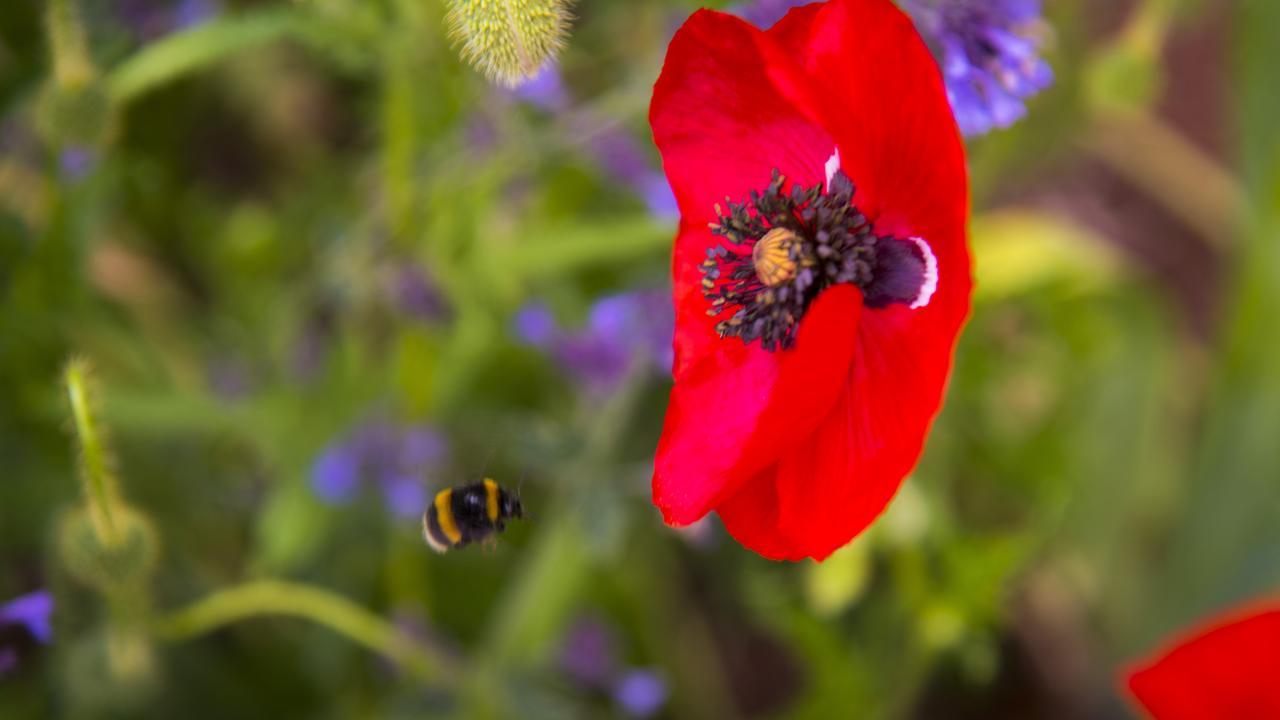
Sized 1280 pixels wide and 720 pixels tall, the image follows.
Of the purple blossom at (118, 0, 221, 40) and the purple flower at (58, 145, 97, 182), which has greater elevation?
the purple blossom at (118, 0, 221, 40)

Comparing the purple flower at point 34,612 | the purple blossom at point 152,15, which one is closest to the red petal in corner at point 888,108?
the purple flower at point 34,612

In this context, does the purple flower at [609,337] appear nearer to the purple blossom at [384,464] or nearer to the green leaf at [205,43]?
the purple blossom at [384,464]

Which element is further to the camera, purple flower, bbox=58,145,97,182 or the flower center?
purple flower, bbox=58,145,97,182

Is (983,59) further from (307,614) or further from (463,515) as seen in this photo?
(307,614)

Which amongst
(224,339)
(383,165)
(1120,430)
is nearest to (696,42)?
(383,165)

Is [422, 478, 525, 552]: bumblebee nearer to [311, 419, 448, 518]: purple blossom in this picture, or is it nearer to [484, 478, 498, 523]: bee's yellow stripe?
[484, 478, 498, 523]: bee's yellow stripe

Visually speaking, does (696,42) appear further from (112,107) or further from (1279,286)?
(1279,286)

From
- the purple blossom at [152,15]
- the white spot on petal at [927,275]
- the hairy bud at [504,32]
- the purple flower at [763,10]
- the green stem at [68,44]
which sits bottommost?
the white spot on petal at [927,275]

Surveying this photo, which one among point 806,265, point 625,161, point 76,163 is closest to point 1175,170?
point 625,161

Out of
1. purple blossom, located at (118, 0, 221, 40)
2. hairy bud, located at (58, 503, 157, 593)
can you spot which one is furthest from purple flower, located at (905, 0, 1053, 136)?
purple blossom, located at (118, 0, 221, 40)
